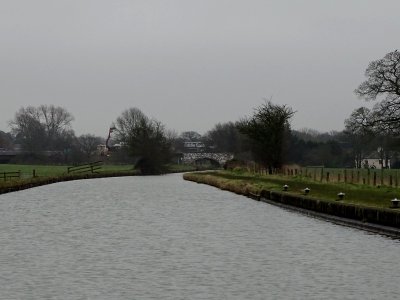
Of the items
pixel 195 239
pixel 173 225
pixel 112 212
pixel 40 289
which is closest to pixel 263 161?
pixel 112 212

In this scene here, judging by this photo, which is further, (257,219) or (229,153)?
(229,153)

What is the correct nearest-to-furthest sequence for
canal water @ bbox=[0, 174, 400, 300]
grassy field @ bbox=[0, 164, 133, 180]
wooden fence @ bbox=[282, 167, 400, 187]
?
1. canal water @ bbox=[0, 174, 400, 300]
2. wooden fence @ bbox=[282, 167, 400, 187]
3. grassy field @ bbox=[0, 164, 133, 180]

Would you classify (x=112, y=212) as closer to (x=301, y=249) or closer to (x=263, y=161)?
(x=301, y=249)

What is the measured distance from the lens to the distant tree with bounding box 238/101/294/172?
3017 inches

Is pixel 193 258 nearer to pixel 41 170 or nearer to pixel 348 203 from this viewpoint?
pixel 348 203

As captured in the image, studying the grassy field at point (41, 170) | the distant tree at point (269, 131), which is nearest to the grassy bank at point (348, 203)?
the distant tree at point (269, 131)

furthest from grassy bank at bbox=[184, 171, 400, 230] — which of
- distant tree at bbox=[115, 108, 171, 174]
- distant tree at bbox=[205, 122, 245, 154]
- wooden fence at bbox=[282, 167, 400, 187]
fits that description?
distant tree at bbox=[205, 122, 245, 154]

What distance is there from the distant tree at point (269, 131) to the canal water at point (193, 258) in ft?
136

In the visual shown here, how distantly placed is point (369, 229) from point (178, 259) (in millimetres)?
10162

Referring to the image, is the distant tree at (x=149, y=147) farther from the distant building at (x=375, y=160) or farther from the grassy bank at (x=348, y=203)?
the grassy bank at (x=348, y=203)

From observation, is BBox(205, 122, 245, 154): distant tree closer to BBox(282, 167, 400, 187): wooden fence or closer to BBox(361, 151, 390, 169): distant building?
BBox(361, 151, 390, 169): distant building

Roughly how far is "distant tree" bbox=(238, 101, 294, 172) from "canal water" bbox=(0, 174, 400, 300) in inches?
1629

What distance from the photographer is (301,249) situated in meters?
22.6

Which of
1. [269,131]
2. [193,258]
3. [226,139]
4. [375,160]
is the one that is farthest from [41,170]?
[193,258]
